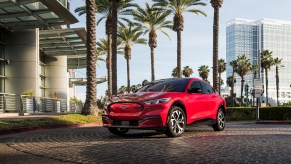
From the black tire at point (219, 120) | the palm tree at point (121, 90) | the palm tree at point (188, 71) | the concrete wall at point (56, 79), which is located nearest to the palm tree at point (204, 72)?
the palm tree at point (188, 71)

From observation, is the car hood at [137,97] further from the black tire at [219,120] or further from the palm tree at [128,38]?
the palm tree at [128,38]

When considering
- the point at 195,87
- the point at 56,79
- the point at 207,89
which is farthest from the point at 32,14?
the point at 195,87

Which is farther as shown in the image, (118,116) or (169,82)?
(169,82)

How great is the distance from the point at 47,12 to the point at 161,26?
24.2 meters

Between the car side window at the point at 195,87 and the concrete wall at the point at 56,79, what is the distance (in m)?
30.6

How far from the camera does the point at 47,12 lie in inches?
1086

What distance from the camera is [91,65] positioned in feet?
70.5

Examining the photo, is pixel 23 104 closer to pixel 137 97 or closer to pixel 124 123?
pixel 124 123

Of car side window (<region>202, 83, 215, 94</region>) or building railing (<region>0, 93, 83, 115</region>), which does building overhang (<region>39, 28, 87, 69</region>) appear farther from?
car side window (<region>202, 83, 215, 94</region>)

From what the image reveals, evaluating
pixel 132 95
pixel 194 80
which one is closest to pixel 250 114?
pixel 194 80

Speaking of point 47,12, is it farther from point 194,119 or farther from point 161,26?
point 161,26

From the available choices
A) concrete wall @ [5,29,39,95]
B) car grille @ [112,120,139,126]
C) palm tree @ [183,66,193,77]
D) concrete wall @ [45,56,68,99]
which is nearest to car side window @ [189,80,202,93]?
car grille @ [112,120,139,126]

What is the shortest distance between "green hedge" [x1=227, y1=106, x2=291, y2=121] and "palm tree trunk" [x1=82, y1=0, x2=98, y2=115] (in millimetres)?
12210

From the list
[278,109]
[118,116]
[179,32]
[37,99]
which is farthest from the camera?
[179,32]
